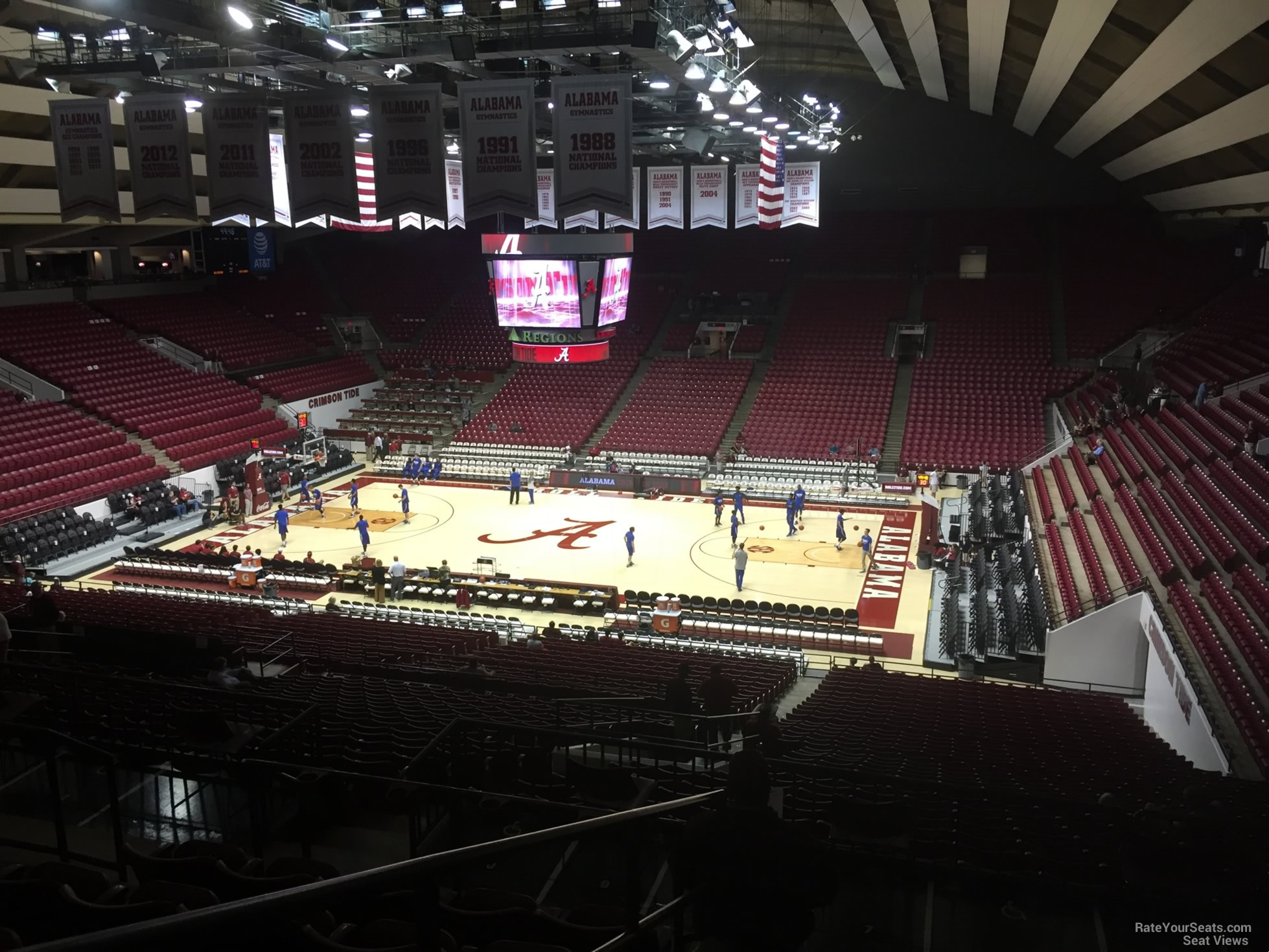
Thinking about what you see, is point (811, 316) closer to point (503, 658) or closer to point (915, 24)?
point (915, 24)

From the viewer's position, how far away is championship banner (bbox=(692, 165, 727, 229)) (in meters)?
24.1

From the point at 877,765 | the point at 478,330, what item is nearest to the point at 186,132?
the point at 877,765

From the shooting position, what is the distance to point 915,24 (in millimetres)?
23578

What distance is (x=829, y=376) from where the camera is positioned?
38.7 meters

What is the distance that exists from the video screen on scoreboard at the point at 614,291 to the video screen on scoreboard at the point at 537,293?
765 millimetres

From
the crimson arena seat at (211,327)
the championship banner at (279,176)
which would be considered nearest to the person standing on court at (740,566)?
the championship banner at (279,176)

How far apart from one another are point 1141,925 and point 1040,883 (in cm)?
59

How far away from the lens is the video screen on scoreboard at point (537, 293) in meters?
25.5

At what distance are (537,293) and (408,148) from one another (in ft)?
36.0

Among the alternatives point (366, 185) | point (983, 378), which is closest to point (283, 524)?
point (366, 185)

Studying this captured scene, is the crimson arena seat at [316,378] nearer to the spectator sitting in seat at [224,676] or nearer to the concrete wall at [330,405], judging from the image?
the concrete wall at [330,405]

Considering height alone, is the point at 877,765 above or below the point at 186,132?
below

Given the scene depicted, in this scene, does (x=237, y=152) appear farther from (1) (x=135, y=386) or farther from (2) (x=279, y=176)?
(1) (x=135, y=386)

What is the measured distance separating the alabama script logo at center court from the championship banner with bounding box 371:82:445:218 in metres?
13.4
